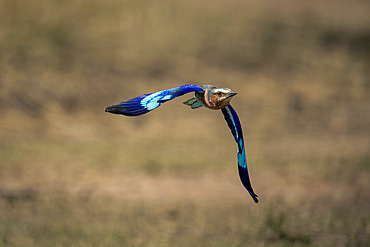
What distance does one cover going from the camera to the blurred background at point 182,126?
8930 mm

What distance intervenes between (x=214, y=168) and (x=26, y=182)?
11.3 feet

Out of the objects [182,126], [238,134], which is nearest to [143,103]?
[238,134]

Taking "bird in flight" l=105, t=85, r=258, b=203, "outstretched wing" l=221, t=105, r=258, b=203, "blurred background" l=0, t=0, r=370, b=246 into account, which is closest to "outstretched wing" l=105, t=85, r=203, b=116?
"bird in flight" l=105, t=85, r=258, b=203

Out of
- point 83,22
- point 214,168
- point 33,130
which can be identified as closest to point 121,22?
point 83,22

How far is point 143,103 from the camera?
11.3 ft

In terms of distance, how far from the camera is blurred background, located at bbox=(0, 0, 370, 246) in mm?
8930

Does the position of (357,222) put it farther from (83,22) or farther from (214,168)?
(83,22)

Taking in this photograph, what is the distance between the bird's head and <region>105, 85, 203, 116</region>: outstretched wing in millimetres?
97

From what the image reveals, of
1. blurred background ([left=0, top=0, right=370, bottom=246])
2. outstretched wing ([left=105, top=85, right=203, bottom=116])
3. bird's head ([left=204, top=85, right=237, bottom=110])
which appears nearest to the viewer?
outstretched wing ([left=105, top=85, right=203, bottom=116])

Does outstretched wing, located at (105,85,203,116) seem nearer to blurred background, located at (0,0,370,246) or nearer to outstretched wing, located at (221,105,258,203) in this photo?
outstretched wing, located at (221,105,258,203)

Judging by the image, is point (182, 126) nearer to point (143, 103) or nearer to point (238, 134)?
point (238, 134)

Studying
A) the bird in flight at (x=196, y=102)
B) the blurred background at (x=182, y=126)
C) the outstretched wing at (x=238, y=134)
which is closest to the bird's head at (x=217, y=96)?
the bird in flight at (x=196, y=102)

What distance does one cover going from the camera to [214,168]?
11.8 metres

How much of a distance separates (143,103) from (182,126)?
1025cm
